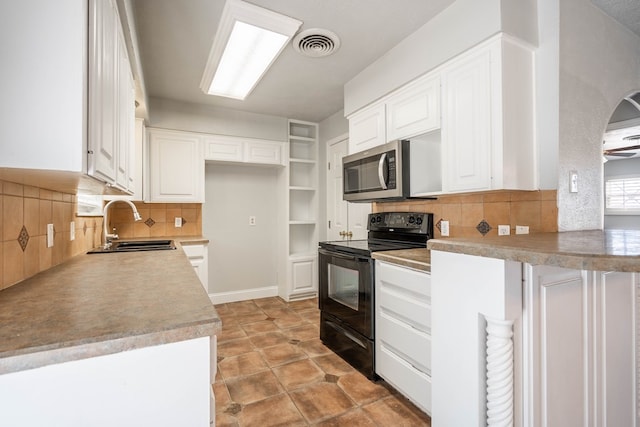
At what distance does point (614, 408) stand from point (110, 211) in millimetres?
4029

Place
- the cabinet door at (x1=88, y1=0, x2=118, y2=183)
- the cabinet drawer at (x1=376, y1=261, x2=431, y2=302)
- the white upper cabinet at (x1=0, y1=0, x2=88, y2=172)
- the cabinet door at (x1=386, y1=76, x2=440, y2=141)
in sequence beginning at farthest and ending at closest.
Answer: the cabinet door at (x1=386, y1=76, x2=440, y2=141), the cabinet drawer at (x1=376, y1=261, x2=431, y2=302), the cabinet door at (x1=88, y1=0, x2=118, y2=183), the white upper cabinet at (x1=0, y1=0, x2=88, y2=172)

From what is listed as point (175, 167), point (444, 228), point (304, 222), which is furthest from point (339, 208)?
point (175, 167)

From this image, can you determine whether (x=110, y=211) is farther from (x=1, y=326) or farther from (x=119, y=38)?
(x=1, y=326)

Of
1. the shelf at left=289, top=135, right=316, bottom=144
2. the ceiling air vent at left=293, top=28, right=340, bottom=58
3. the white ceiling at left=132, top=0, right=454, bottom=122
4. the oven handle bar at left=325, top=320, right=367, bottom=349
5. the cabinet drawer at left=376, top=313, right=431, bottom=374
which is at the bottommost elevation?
the oven handle bar at left=325, top=320, right=367, bottom=349

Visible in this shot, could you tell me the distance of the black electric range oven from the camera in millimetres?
2070

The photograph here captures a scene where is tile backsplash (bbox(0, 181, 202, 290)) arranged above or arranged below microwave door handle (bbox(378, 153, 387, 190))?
below

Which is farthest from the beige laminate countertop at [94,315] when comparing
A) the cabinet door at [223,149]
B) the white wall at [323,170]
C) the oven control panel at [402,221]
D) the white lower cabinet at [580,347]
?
the white wall at [323,170]

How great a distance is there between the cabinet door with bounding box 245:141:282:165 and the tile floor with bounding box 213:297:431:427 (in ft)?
6.42

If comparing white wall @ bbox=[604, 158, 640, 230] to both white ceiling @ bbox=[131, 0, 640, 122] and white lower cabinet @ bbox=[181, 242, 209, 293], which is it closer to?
white ceiling @ bbox=[131, 0, 640, 122]

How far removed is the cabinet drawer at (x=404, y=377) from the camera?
1.64m

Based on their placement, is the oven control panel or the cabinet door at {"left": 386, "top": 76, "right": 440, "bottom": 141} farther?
the oven control panel

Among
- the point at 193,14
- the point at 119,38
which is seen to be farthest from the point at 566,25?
the point at 119,38

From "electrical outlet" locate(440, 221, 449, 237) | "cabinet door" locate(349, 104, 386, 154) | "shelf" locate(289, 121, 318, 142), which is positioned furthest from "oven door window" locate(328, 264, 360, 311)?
"shelf" locate(289, 121, 318, 142)

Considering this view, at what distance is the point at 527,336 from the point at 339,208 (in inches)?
112
